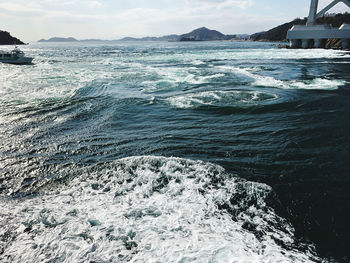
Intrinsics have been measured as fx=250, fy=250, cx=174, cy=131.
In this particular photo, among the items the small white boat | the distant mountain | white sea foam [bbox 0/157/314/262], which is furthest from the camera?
the distant mountain

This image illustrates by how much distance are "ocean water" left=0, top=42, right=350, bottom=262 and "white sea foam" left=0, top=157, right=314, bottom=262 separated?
0.03 meters

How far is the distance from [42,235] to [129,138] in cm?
577

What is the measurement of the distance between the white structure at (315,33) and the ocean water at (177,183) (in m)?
67.4

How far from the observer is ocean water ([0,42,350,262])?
5.14 metres

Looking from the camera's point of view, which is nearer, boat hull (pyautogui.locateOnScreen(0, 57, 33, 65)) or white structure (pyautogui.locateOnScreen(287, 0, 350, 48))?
boat hull (pyautogui.locateOnScreen(0, 57, 33, 65))

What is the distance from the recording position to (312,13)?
77.1 metres

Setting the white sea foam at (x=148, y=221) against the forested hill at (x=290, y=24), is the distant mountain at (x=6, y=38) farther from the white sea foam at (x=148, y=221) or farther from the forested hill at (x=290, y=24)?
the white sea foam at (x=148, y=221)

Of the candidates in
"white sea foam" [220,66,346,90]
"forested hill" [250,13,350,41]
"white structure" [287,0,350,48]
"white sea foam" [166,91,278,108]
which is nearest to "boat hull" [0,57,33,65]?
"white sea foam" [166,91,278,108]

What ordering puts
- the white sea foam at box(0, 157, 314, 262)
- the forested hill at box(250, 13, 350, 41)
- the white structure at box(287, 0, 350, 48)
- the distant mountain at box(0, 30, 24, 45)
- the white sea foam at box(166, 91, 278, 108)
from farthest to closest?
the distant mountain at box(0, 30, 24, 45)
the forested hill at box(250, 13, 350, 41)
the white structure at box(287, 0, 350, 48)
the white sea foam at box(166, 91, 278, 108)
the white sea foam at box(0, 157, 314, 262)

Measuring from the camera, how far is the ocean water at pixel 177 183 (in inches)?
202

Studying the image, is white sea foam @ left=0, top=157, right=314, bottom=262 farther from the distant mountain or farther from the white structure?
the distant mountain

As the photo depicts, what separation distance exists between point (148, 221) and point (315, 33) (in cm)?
8369

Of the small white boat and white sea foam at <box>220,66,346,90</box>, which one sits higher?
the small white boat

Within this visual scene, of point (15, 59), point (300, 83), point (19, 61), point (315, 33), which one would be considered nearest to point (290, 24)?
point (315, 33)
